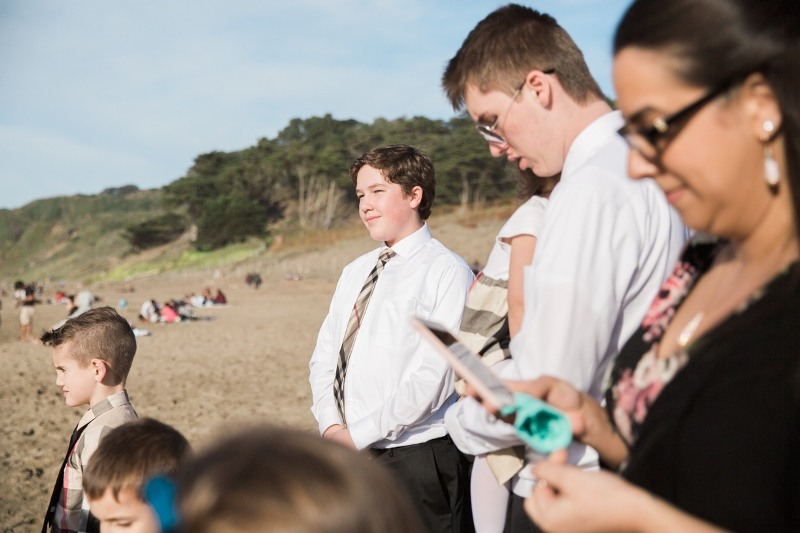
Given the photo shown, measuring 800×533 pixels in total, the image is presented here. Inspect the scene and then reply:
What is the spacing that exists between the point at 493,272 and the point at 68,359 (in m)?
2.28

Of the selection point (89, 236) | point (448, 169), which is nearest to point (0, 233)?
point (89, 236)

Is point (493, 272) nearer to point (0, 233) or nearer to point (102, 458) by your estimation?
point (102, 458)

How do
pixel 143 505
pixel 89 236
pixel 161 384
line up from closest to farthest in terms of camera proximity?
pixel 143 505, pixel 161 384, pixel 89 236

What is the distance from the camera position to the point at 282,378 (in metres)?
15.1

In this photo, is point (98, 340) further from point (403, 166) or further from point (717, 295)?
point (717, 295)

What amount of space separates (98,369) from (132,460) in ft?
4.47

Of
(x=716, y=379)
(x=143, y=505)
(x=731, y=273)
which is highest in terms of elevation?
(x=731, y=273)

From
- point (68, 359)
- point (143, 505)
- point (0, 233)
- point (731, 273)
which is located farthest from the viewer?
point (0, 233)

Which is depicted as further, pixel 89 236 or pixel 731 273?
pixel 89 236

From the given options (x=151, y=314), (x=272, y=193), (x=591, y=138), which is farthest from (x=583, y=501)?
(x=272, y=193)

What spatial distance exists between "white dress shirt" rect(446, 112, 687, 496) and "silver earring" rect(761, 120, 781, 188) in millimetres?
577

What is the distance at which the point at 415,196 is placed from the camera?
424 cm

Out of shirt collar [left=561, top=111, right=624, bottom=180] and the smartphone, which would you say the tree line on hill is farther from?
the smartphone

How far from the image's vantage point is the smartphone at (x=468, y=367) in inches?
62.3
